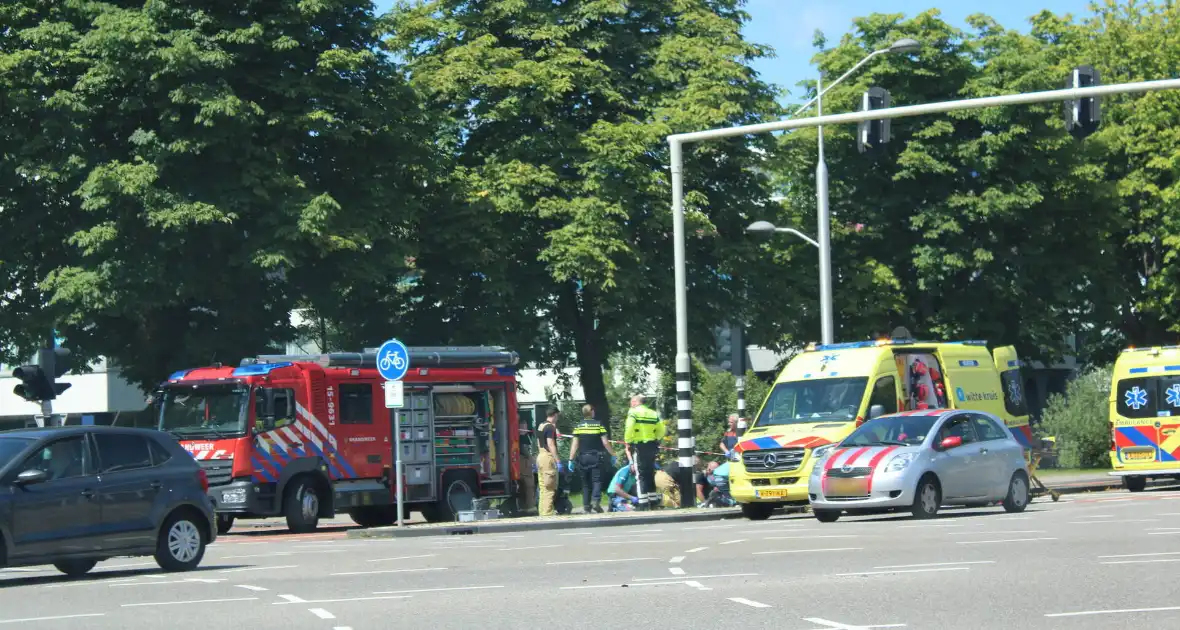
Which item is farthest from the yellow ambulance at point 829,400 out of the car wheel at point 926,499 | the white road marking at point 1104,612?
the white road marking at point 1104,612

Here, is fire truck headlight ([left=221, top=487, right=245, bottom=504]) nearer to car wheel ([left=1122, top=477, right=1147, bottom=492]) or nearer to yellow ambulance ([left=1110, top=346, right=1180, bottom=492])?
yellow ambulance ([left=1110, top=346, right=1180, bottom=492])

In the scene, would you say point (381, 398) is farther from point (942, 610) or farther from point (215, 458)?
point (942, 610)

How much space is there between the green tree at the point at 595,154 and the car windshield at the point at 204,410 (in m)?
12.2

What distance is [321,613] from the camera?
506 inches

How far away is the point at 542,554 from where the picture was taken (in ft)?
62.7

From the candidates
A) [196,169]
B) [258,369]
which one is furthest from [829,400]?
[196,169]

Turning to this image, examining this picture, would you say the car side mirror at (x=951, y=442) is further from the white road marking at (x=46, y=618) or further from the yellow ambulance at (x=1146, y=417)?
the white road marking at (x=46, y=618)

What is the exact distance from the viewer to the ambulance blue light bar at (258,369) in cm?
2763

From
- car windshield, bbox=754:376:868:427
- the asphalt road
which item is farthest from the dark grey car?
car windshield, bbox=754:376:868:427

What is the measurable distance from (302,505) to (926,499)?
9.74m

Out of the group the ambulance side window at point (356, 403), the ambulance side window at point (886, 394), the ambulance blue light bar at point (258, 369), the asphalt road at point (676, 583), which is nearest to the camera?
the asphalt road at point (676, 583)

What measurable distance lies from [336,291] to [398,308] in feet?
14.2

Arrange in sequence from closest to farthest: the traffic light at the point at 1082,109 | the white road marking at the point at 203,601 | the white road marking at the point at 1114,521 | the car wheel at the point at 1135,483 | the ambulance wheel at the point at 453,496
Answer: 1. the white road marking at the point at 203,601
2. the white road marking at the point at 1114,521
3. the traffic light at the point at 1082,109
4. the ambulance wheel at the point at 453,496
5. the car wheel at the point at 1135,483

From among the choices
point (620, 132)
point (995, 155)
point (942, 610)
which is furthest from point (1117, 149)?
point (942, 610)
